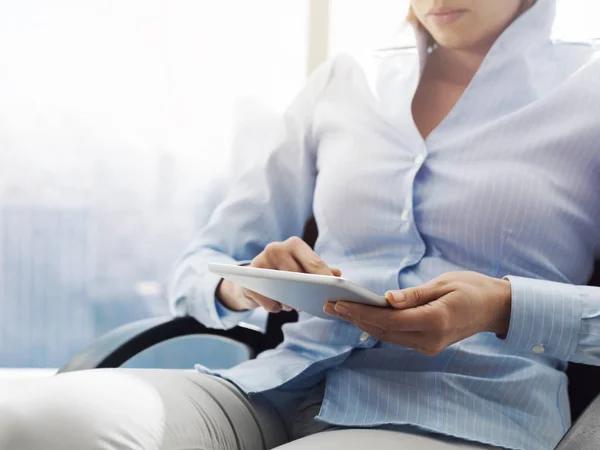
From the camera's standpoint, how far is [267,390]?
984 mm

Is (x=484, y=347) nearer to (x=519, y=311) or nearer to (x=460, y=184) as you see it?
(x=519, y=311)

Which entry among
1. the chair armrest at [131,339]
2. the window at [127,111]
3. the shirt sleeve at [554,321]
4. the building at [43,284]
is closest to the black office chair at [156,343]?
the chair armrest at [131,339]

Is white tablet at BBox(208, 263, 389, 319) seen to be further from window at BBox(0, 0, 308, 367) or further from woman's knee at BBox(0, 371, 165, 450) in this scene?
window at BBox(0, 0, 308, 367)

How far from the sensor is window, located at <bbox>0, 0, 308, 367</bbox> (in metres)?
2.03

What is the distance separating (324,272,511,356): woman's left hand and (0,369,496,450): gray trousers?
0.12 meters

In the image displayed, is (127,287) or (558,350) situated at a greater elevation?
(558,350)

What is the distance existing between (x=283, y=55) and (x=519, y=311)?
133cm

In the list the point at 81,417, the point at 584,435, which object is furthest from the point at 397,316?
the point at 81,417

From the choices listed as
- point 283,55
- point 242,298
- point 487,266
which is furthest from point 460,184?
point 283,55

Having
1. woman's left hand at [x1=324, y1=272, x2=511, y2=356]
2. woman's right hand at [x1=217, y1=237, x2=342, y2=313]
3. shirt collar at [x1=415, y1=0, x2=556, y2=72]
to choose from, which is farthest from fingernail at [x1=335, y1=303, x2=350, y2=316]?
shirt collar at [x1=415, y1=0, x2=556, y2=72]

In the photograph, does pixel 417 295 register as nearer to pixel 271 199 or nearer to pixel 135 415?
pixel 135 415

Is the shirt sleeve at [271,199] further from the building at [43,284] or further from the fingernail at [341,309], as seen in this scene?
the building at [43,284]

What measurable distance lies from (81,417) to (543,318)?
54 cm

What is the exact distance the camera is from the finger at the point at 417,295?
783 mm
